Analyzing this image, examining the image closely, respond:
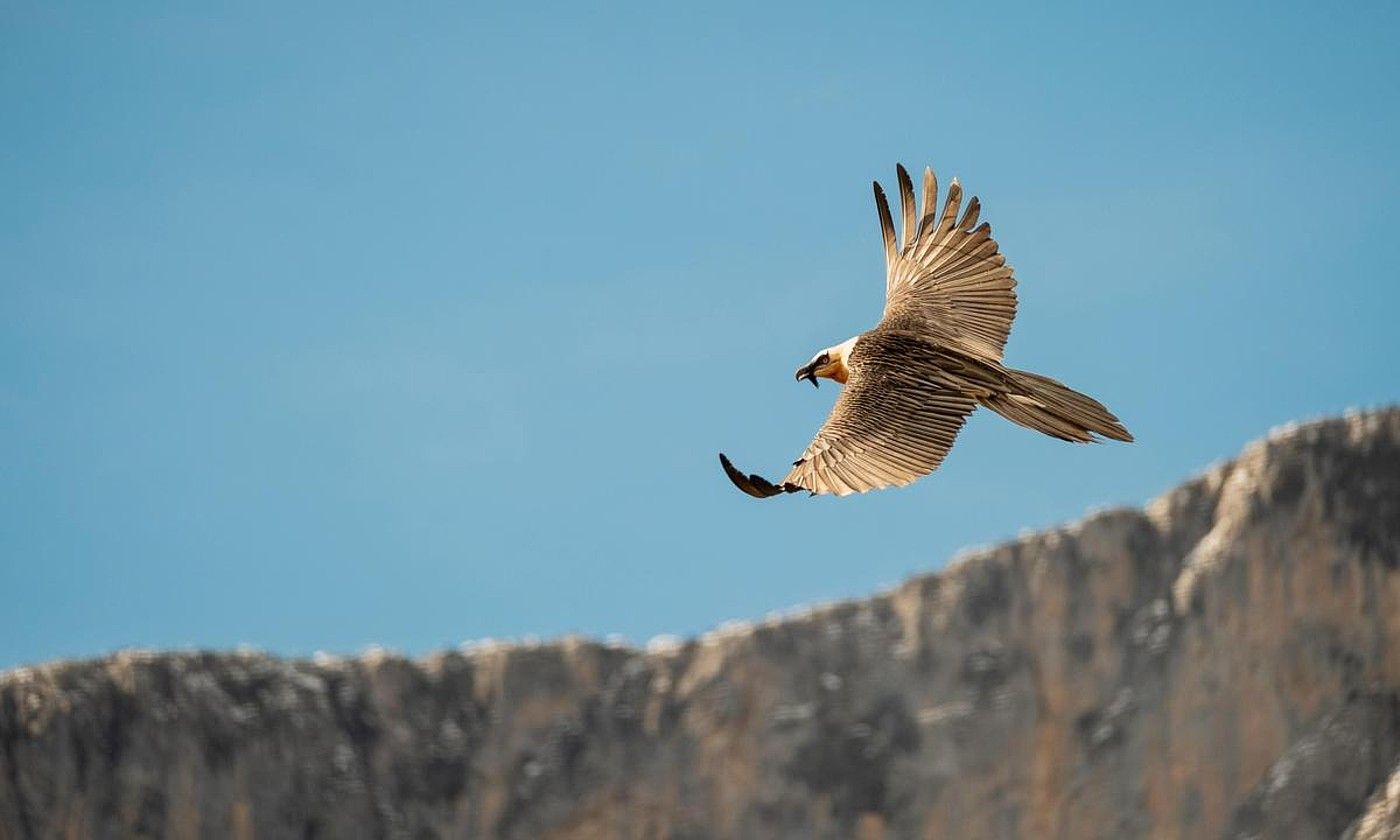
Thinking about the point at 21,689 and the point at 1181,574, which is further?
the point at 1181,574

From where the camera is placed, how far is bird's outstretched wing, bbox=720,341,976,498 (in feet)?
41.8

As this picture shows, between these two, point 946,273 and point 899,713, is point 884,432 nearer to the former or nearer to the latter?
point 946,273

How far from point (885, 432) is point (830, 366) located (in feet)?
4.10

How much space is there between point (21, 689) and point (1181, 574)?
2725 centimetres

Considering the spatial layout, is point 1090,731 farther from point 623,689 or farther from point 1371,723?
point 623,689

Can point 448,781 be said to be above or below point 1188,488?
below

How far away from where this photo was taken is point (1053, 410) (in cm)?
1274

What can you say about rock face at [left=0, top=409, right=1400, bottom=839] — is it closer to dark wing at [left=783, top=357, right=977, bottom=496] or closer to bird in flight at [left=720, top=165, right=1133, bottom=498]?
bird in flight at [left=720, top=165, right=1133, bottom=498]

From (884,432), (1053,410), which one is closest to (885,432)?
(884,432)

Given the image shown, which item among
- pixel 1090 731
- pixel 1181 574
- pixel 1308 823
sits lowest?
pixel 1308 823

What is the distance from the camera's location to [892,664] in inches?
2106

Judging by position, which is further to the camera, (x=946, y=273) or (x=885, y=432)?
(x=946, y=273)

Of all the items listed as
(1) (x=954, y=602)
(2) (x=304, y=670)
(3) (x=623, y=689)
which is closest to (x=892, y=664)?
(1) (x=954, y=602)

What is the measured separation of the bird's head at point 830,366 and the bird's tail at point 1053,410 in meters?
1.22
